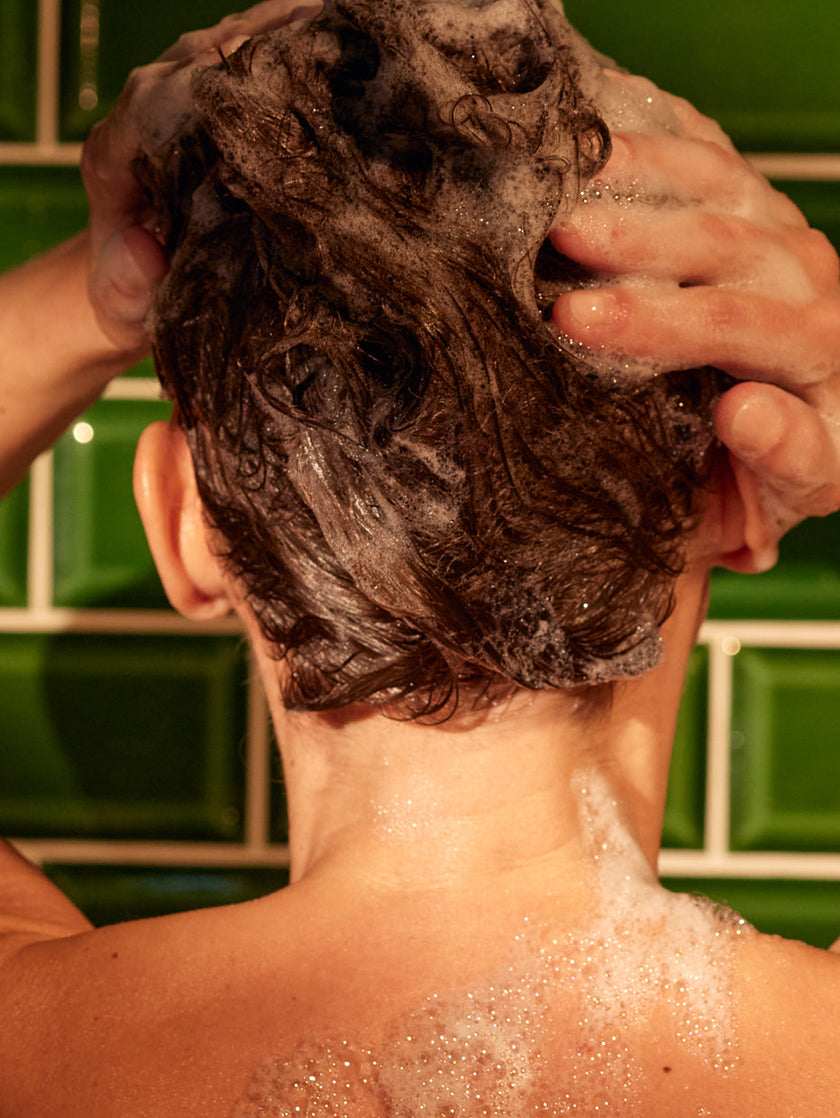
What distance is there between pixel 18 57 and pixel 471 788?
0.91 metres

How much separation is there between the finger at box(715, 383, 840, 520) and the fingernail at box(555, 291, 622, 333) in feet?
0.33

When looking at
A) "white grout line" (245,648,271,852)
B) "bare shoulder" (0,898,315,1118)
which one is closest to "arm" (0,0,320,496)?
"white grout line" (245,648,271,852)

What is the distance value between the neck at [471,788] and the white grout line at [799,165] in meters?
0.56

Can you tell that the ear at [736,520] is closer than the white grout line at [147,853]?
Yes

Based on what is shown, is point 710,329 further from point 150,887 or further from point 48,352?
point 150,887

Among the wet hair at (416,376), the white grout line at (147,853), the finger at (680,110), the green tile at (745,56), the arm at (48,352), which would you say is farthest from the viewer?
the white grout line at (147,853)

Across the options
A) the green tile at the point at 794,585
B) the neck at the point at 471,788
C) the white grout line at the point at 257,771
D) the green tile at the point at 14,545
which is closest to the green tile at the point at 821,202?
the green tile at the point at 794,585

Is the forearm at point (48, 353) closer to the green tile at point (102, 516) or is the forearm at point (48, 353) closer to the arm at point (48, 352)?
the arm at point (48, 352)

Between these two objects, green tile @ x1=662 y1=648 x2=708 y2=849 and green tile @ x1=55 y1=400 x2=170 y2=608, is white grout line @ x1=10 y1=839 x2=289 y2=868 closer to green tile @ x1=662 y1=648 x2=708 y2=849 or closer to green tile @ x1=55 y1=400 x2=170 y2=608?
green tile @ x1=55 y1=400 x2=170 y2=608

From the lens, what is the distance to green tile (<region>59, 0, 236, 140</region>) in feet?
3.23

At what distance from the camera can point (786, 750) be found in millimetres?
1034

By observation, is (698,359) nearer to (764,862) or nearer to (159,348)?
(159,348)

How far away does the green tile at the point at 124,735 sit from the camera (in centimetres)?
105

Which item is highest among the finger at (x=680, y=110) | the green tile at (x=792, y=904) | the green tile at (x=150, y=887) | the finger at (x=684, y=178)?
the finger at (x=680, y=110)
